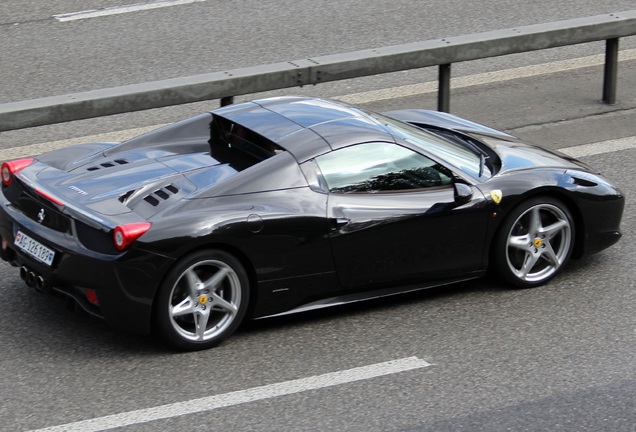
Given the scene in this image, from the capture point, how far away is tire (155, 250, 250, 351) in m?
6.54

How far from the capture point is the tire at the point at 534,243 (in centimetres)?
761

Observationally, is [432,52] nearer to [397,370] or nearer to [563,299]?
[563,299]

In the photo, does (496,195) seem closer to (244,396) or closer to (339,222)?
(339,222)

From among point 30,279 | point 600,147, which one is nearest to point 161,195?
point 30,279

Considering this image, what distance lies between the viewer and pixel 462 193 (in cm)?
733

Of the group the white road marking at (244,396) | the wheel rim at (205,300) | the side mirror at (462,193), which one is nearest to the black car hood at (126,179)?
the wheel rim at (205,300)

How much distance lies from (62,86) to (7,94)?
53 centimetres

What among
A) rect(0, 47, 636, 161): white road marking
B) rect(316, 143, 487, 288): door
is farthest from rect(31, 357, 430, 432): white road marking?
rect(0, 47, 636, 161): white road marking

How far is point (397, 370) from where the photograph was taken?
6586mm

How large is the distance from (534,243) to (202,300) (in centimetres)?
228

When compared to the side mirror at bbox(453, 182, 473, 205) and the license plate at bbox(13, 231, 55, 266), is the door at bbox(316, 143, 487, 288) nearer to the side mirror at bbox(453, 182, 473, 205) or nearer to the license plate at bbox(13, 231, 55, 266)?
the side mirror at bbox(453, 182, 473, 205)

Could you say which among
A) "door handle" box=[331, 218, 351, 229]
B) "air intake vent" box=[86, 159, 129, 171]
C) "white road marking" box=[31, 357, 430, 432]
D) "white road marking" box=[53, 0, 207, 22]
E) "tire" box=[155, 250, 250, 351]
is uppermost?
"white road marking" box=[53, 0, 207, 22]

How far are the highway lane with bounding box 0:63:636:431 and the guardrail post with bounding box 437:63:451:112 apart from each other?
8.56 feet

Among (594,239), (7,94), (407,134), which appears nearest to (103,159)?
(407,134)
